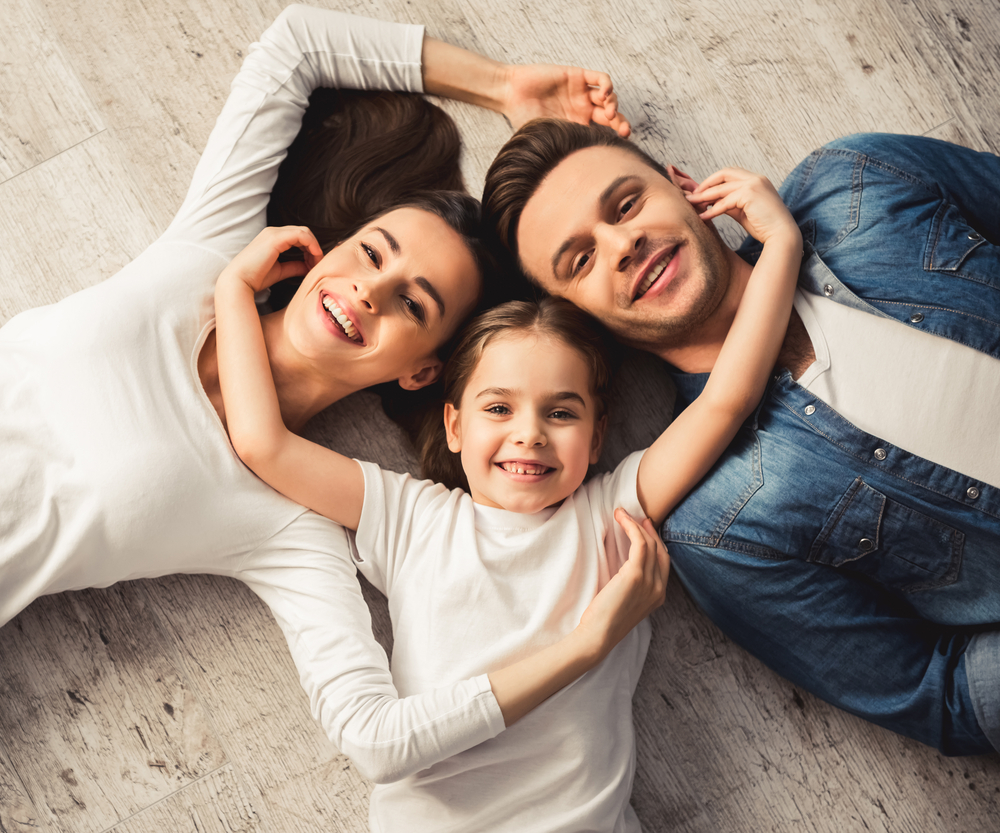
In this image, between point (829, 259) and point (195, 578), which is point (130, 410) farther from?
point (829, 259)

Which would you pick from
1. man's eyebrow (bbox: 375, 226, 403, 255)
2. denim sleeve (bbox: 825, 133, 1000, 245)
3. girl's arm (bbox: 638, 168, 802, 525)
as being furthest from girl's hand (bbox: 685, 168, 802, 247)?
man's eyebrow (bbox: 375, 226, 403, 255)

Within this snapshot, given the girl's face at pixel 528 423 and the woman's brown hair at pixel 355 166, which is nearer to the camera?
the girl's face at pixel 528 423

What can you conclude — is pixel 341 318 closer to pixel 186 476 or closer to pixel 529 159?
pixel 186 476

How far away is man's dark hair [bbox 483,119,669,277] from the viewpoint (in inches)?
63.9

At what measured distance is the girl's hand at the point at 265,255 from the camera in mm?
1570

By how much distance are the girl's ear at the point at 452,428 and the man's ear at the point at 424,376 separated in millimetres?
110

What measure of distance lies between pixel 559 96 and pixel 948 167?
0.98 metres

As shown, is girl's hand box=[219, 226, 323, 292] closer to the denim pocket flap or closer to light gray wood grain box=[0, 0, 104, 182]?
light gray wood grain box=[0, 0, 104, 182]

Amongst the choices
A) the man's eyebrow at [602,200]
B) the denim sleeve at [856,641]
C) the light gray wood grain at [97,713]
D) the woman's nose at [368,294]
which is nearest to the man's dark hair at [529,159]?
the man's eyebrow at [602,200]

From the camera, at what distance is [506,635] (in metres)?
1.48

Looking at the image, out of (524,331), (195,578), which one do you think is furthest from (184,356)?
(524,331)

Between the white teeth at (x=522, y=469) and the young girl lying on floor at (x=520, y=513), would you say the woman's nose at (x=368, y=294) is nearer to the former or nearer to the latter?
the young girl lying on floor at (x=520, y=513)

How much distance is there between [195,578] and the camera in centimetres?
172

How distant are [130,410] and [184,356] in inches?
7.1
